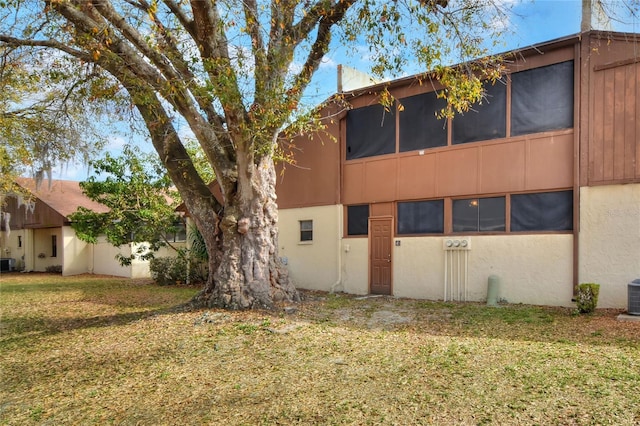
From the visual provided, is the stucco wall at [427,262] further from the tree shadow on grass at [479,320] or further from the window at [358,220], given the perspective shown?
the tree shadow on grass at [479,320]

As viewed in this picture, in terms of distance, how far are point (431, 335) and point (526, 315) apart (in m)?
2.77

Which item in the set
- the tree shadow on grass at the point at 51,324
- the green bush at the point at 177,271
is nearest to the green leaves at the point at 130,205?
the green bush at the point at 177,271

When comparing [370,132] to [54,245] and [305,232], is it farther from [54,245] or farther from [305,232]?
[54,245]

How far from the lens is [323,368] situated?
18.3 feet

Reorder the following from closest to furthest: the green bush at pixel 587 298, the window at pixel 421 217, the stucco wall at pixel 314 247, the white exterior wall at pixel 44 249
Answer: the green bush at pixel 587 298
the window at pixel 421 217
the stucco wall at pixel 314 247
the white exterior wall at pixel 44 249

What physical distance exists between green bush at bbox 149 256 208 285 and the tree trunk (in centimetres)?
713

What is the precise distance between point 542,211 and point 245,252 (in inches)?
262

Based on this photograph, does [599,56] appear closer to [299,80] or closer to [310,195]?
[299,80]

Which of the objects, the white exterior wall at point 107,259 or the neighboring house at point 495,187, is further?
the white exterior wall at point 107,259

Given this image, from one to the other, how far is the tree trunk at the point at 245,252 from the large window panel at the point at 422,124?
4368 millimetres

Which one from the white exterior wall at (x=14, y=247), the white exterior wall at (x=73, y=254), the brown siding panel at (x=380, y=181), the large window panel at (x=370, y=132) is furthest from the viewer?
the white exterior wall at (x=14, y=247)

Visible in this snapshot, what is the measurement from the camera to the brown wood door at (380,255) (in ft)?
40.9

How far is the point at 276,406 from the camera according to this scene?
440 cm

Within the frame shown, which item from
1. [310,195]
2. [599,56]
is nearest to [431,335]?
[599,56]
